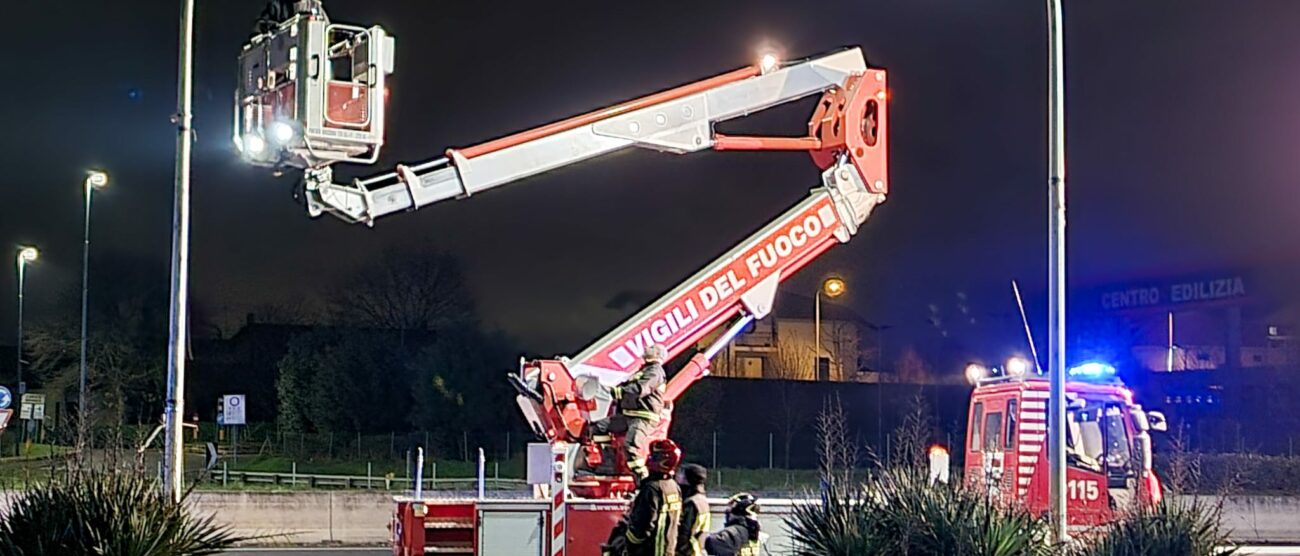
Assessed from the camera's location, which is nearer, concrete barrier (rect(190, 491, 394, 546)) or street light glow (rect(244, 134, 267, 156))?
street light glow (rect(244, 134, 267, 156))

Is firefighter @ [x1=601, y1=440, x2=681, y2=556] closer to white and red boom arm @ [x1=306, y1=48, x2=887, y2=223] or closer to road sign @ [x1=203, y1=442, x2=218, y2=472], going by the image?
road sign @ [x1=203, y1=442, x2=218, y2=472]

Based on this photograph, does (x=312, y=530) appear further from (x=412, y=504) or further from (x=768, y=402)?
(x=768, y=402)

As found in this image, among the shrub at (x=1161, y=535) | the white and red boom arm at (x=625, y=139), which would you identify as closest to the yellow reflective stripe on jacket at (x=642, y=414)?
the white and red boom arm at (x=625, y=139)

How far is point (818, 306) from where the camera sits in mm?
45156

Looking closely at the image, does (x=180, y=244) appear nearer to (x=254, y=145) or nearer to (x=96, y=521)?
(x=254, y=145)

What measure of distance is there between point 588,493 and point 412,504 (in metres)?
1.62

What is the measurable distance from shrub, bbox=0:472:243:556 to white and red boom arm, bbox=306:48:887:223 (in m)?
3.27

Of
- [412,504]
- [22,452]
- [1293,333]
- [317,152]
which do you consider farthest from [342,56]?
[1293,333]

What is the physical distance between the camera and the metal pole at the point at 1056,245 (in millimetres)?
12203

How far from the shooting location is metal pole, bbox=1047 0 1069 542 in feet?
40.0

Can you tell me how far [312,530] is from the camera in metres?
25.6

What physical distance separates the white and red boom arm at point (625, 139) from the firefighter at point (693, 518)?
3892 mm

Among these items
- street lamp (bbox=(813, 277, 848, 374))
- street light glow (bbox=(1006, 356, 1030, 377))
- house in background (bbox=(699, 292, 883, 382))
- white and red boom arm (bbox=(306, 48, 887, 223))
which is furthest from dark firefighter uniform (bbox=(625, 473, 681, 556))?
street lamp (bbox=(813, 277, 848, 374))

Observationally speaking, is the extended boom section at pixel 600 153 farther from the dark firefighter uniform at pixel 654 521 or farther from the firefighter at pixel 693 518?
the dark firefighter uniform at pixel 654 521
